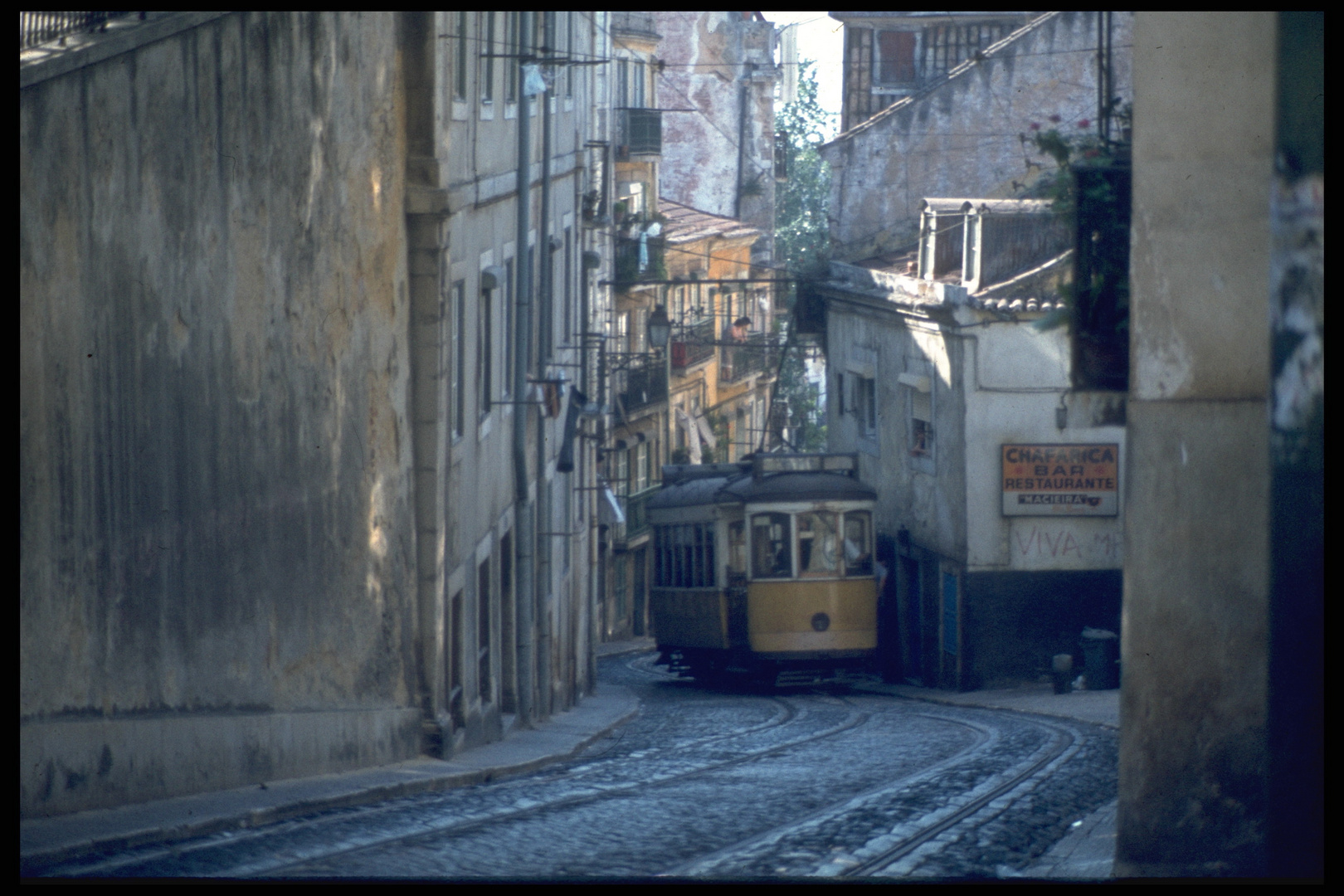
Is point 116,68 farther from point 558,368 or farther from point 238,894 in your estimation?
point 558,368

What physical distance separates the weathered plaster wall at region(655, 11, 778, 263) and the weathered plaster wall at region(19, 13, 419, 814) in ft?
138

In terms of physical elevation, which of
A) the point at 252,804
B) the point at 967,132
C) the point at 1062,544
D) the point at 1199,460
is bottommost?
the point at 252,804

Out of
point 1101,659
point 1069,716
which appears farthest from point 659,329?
point 1069,716

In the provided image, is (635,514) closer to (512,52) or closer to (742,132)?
(742,132)

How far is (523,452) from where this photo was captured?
17891mm

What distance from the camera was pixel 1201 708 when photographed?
7.84 metres

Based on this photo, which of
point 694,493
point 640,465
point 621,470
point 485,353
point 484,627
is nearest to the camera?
point 485,353

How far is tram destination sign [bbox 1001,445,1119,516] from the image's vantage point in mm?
24359

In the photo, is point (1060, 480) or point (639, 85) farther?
point (639, 85)

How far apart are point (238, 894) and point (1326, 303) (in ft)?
14.8

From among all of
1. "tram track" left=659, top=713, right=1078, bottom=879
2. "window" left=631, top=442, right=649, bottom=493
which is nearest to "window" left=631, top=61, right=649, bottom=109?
"window" left=631, top=442, right=649, bottom=493

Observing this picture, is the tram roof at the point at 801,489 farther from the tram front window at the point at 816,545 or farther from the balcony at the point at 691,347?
the balcony at the point at 691,347

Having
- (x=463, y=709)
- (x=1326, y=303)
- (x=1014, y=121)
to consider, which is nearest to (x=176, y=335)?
(x=463, y=709)

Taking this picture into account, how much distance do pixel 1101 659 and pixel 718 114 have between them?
35.1 meters
